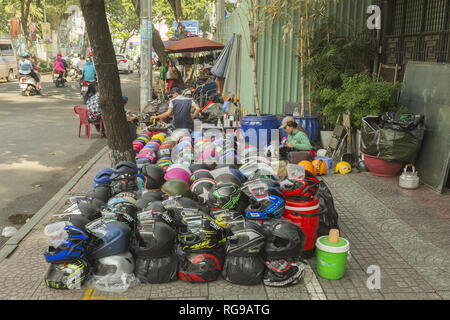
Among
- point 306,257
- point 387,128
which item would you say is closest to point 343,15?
point 387,128

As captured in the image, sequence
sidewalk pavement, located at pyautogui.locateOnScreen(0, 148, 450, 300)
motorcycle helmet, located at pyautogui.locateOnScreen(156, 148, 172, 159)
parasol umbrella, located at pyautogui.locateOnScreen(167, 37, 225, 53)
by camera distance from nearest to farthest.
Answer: sidewalk pavement, located at pyautogui.locateOnScreen(0, 148, 450, 300) → motorcycle helmet, located at pyautogui.locateOnScreen(156, 148, 172, 159) → parasol umbrella, located at pyautogui.locateOnScreen(167, 37, 225, 53)

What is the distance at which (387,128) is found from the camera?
26.1 ft

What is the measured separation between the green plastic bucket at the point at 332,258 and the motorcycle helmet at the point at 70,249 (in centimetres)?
247

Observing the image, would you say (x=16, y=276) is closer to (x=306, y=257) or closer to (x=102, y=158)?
(x=306, y=257)

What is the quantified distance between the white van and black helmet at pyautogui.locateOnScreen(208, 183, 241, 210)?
2884cm

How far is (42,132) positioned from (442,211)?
1124cm

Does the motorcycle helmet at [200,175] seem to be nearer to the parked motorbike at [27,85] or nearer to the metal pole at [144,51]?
the metal pole at [144,51]

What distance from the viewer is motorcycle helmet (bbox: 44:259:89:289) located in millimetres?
4445

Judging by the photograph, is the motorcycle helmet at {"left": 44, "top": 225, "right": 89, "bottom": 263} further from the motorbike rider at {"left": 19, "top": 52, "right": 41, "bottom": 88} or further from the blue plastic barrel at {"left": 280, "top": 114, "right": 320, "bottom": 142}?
the motorbike rider at {"left": 19, "top": 52, "right": 41, "bottom": 88}

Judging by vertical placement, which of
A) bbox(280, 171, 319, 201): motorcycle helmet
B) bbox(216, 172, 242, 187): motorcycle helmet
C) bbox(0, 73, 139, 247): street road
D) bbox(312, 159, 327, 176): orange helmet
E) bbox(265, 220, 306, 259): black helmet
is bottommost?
bbox(0, 73, 139, 247): street road

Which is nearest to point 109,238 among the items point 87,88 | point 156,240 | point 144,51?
point 156,240

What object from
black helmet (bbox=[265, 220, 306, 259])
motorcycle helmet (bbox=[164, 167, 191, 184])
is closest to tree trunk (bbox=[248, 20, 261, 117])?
motorcycle helmet (bbox=[164, 167, 191, 184])

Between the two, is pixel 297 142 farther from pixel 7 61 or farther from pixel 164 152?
pixel 7 61

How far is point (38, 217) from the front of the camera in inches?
261
